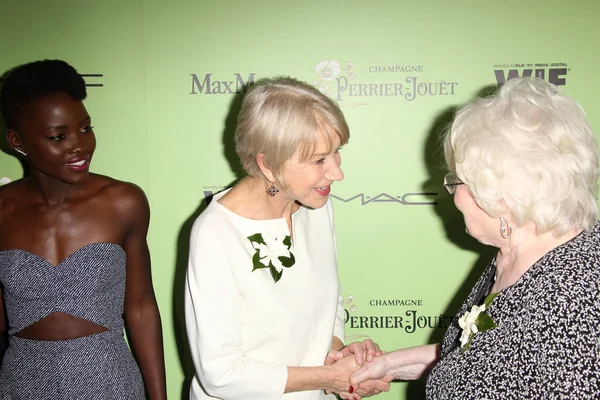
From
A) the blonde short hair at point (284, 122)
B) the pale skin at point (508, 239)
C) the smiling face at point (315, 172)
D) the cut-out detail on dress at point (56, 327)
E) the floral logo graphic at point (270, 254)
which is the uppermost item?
the blonde short hair at point (284, 122)

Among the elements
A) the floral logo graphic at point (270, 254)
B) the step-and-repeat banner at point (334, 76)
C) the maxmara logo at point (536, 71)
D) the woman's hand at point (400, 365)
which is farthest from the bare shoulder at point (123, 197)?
the maxmara logo at point (536, 71)

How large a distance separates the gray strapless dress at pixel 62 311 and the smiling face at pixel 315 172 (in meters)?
0.69

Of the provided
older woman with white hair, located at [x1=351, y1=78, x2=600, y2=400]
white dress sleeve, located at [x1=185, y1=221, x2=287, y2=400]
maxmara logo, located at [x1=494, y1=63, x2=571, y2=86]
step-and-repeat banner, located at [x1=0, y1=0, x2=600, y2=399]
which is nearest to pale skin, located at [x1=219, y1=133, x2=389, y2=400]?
white dress sleeve, located at [x1=185, y1=221, x2=287, y2=400]

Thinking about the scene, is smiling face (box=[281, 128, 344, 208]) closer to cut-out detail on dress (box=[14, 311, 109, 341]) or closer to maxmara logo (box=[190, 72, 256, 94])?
cut-out detail on dress (box=[14, 311, 109, 341])

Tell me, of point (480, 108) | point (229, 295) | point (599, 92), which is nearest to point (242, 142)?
point (229, 295)

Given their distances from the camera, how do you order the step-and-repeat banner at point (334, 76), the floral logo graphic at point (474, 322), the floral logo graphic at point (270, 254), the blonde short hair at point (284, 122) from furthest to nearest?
the step-and-repeat banner at point (334, 76)
the floral logo graphic at point (270, 254)
the blonde short hair at point (284, 122)
the floral logo graphic at point (474, 322)

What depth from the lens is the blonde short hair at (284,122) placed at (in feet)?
5.74

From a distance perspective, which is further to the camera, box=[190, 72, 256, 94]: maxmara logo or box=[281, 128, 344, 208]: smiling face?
box=[190, 72, 256, 94]: maxmara logo

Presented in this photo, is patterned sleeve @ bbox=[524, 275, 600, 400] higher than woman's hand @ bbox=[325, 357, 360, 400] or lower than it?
higher

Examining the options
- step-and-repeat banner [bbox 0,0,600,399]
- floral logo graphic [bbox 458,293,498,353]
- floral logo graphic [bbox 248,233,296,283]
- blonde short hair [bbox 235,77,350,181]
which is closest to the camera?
floral logo graphic [bbox 458,293,498,353]

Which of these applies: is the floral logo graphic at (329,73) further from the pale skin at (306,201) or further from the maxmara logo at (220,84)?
the pale skin at (306,201)

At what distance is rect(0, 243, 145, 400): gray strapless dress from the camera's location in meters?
1.98

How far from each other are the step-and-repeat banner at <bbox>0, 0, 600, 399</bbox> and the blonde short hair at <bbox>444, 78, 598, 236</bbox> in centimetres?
120

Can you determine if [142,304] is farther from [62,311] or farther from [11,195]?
[11,195]
